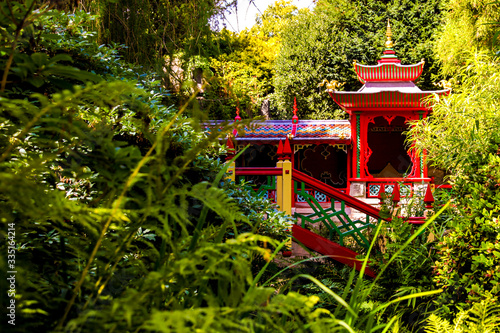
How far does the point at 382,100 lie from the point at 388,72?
1.03 meters

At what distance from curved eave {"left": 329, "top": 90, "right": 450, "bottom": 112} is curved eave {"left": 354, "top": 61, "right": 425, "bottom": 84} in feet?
2.76

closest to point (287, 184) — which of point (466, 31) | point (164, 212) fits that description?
point (164, 212)

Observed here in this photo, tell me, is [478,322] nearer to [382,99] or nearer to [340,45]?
[382,99]

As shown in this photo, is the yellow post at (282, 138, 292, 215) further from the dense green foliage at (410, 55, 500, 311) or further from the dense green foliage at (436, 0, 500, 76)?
the dense green foliage at (436, 0, 500, 76)

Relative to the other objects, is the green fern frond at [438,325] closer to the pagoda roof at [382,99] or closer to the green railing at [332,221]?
the green railing at [332,221]

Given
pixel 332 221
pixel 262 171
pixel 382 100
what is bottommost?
pixel 332 221

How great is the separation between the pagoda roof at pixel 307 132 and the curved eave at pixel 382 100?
1.32 meters

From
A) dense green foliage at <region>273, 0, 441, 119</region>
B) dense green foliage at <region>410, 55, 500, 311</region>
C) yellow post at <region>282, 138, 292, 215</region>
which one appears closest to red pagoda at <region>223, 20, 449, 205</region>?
dense green foliage at <region>273, 0, 441, 119</region>

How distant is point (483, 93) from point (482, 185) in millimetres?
2407

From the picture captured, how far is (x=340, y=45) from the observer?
16625 millimetres

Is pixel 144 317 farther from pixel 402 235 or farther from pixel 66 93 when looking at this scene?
pixel 402 235

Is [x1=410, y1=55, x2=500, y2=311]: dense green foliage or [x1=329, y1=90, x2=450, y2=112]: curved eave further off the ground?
[x1=329, y1=90, x2=450, y2=112]: curved eave

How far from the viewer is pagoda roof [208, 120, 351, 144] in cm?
1202

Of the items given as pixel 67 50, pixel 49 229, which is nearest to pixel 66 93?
pixel 49 229
